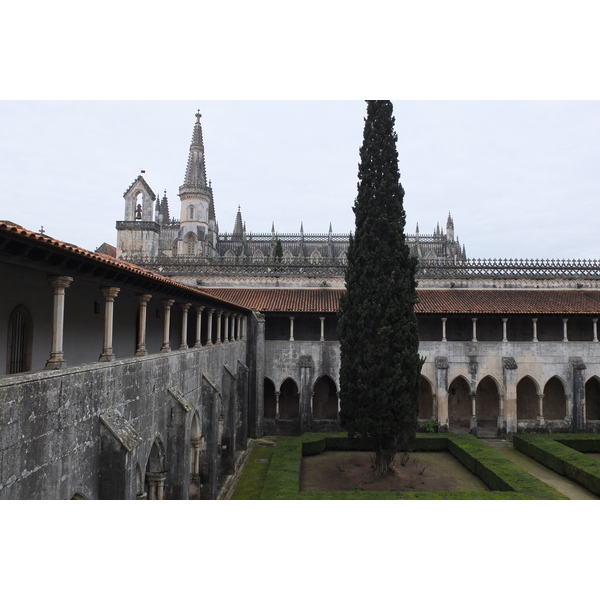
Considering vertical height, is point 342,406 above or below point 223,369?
below

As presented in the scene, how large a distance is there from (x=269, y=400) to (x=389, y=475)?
40.5ft

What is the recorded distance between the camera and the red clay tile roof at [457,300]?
2872 centimetres

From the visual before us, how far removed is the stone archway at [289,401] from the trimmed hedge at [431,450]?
5.57 m

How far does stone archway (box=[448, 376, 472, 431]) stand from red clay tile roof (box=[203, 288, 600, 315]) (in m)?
5.87

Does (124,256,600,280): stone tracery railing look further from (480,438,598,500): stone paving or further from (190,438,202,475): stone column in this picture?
(190,438,202,475): stone column

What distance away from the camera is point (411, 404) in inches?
791

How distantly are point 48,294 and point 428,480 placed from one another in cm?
1664

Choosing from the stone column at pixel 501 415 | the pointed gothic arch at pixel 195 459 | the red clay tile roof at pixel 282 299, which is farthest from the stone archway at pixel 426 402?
the pointed gothic arch at pixel 195 459

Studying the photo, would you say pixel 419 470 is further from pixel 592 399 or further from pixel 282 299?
pixel 592 399

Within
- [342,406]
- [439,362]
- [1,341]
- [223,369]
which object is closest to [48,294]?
[1,341]

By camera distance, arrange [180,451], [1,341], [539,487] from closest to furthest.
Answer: [1,341]
[180,451]
[539,487]

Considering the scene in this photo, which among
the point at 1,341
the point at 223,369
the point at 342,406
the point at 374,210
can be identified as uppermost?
the point at 374,210

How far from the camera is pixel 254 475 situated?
20.2 meters

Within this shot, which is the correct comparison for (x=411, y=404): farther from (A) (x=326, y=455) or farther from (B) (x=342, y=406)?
(A) (x=326, y=455)
